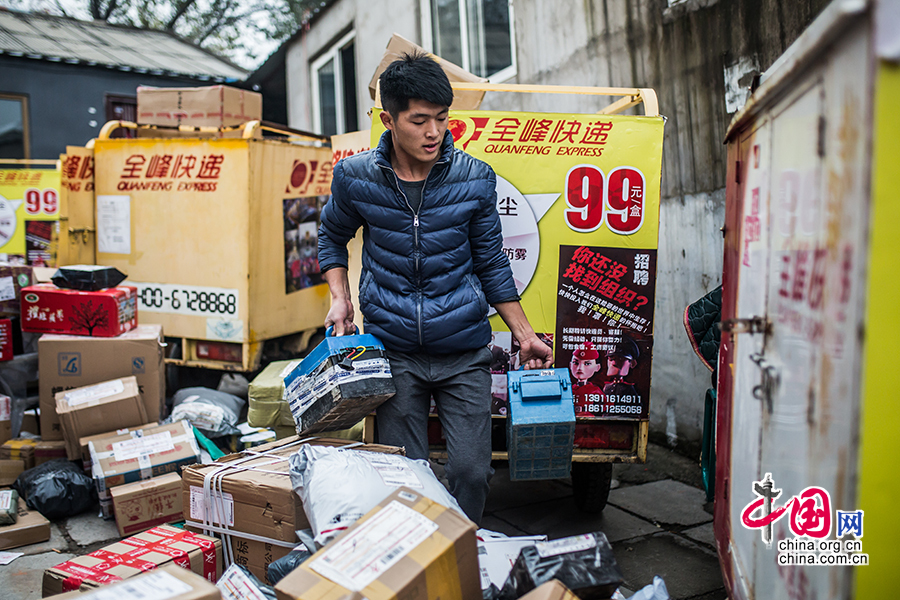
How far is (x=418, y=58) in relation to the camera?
8.10 feet

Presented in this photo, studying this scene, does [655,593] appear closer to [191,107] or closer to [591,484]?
[591,484]

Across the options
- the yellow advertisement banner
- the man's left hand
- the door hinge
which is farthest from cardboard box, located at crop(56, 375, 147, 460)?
the yellow advertisement banner

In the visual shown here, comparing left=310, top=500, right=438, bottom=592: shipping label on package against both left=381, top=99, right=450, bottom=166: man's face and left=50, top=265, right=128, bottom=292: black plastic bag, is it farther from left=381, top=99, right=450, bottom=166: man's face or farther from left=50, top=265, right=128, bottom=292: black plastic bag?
left=50, top=265, right=128, bottom=292: black plastic bag

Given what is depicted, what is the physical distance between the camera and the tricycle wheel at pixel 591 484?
3402 millimetres

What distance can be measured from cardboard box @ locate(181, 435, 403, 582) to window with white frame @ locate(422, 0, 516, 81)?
460 cm

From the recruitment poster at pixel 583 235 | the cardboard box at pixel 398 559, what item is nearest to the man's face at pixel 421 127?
the recruitment poster at pixel 583 235

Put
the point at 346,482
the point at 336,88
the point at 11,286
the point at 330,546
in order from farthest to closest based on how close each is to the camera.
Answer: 1. the point at 336,88
2. the point at 11,286
3. the point at 346,482
4. the point at 330,546

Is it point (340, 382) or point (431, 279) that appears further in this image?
point (431, 279)

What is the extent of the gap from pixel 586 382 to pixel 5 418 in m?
3.56

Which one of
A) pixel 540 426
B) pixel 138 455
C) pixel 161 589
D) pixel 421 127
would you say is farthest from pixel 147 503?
pixel 421 127

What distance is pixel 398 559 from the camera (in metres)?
1.66

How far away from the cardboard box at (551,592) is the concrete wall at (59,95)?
497 inches

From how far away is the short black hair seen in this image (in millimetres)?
2375

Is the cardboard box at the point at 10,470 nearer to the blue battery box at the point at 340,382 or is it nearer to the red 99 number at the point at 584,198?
the blue battery box at the point at 340,382
